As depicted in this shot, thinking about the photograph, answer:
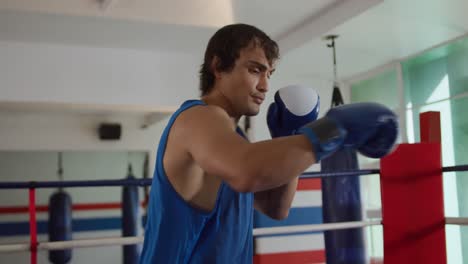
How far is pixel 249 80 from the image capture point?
3.54 ft

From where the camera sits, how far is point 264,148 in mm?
856

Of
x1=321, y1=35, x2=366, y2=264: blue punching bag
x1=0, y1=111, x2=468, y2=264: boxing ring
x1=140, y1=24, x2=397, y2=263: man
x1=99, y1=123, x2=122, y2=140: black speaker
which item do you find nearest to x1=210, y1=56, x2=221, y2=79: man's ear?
x1=140, y1=24, x2=397, y2=263: man

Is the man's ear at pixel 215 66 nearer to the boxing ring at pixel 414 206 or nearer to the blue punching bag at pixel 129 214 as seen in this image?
the boxing ring at pixel 414 206

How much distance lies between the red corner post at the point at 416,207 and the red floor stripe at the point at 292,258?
3.22m

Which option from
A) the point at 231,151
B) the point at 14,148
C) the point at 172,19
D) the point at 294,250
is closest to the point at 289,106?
the point at 231,151

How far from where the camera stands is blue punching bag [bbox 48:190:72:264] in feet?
18.6

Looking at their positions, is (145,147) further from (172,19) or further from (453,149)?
(453,149)

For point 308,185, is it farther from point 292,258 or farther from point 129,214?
point 129,214

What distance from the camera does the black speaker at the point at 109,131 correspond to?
558 cm

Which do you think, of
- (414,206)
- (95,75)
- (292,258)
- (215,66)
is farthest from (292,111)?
(292,258)

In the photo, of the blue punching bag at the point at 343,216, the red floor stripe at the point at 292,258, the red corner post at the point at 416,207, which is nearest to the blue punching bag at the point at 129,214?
the red floor stripe at the point at 292,258

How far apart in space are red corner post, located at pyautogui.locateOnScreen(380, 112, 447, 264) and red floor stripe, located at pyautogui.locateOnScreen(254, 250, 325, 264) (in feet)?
10.6

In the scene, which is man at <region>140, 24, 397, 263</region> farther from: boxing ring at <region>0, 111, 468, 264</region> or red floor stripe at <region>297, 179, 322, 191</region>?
red floor stripe at <region>297, 179, 322, 191</region>

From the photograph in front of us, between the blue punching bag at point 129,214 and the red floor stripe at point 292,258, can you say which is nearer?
the red floor stripe at point 292,258
